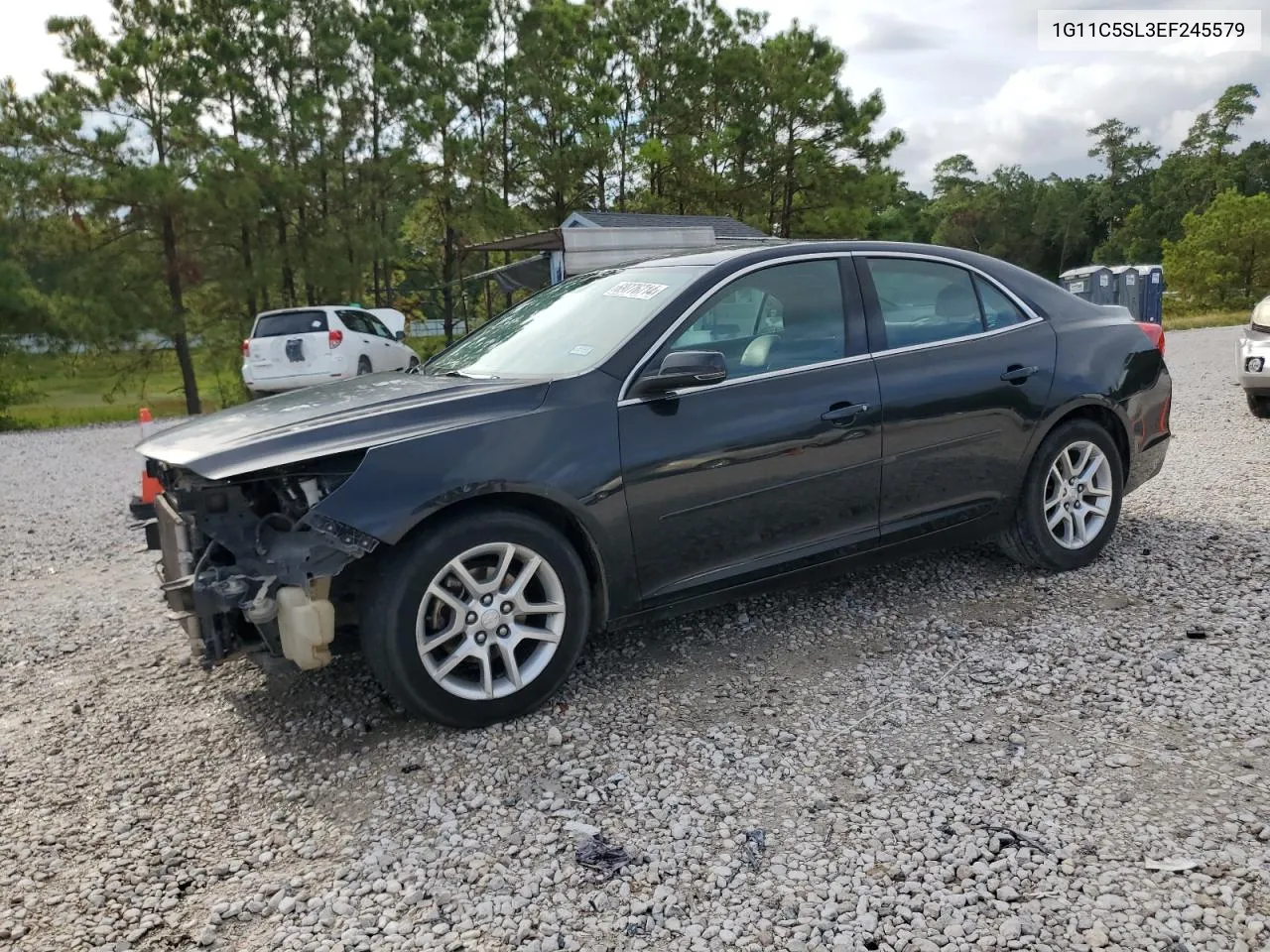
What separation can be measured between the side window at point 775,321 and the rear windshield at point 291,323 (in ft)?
41.9

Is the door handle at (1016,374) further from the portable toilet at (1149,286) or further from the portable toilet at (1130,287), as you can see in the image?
the portable toilet at (1149,286)

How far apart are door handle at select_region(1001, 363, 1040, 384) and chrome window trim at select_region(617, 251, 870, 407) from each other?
2.65ft

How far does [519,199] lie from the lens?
25.7 m

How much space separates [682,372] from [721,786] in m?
1.44

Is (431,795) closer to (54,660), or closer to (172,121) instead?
(54,660)

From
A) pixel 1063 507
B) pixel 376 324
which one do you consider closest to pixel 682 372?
pixel 1063 507

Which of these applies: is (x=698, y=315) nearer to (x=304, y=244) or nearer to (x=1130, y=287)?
(x=304, y=244)

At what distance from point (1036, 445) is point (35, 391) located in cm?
2214

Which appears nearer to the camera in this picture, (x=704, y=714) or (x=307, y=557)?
(x=307, y=557)

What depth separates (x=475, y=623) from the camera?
10.3 ft

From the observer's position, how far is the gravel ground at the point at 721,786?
7.58 ft

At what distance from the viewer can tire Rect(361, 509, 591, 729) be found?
3.01 m

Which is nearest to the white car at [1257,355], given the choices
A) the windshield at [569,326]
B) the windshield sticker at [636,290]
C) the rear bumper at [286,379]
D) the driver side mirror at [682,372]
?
the windshield at [569,326]

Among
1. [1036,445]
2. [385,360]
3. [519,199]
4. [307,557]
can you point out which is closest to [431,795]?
[307,557]
